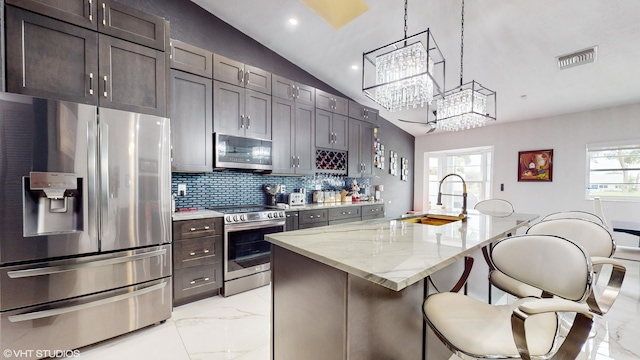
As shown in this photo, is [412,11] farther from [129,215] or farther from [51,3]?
[129,215]

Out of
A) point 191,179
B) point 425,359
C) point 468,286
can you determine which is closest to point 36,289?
point 191,179

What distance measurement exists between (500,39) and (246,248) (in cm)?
379

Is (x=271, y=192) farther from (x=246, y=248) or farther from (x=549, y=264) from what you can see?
(x=549, y=264)

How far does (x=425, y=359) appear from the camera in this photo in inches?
55.9

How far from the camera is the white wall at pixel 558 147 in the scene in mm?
4043

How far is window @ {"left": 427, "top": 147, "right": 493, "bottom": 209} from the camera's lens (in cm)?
556

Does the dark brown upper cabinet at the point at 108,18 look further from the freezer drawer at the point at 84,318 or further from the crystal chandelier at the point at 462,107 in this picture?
the crystal chandelier at the point at 462,107

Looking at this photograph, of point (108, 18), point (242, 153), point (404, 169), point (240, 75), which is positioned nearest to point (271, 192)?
point (242, 153)

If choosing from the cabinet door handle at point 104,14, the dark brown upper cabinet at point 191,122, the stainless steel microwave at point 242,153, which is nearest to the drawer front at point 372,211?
the stainless steel microwave at point 242,153

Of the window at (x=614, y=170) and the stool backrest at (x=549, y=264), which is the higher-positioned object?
the window at (x=614, y=170)

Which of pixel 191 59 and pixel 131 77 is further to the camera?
→ pixel 191 59

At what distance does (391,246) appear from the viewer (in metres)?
1.33

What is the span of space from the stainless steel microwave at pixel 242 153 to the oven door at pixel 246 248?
715 millimetres

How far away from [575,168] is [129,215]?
252 inches
